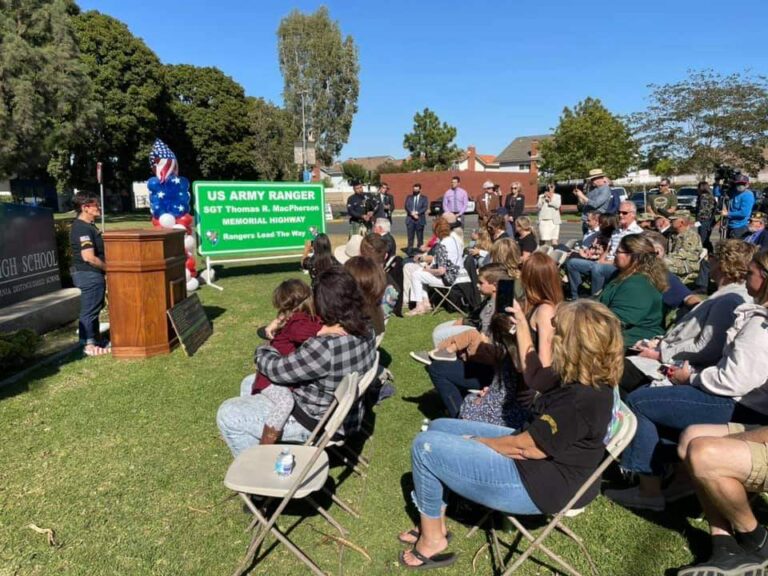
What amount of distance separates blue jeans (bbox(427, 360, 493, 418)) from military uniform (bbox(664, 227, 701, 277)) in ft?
16.5

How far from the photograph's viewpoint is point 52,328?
722cm

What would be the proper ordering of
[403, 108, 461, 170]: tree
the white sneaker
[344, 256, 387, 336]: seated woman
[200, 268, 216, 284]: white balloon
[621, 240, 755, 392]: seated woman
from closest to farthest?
1. [621, 240, 755, 392]: seated woman
2. the white sneaker
3. [344, 256, 387, 336]: seated woman
4. [200, 268, 216, 284]: white balloon
5. [403, 108, 461, 170]: tree

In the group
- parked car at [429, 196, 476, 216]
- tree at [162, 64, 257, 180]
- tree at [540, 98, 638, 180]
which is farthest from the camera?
tree at [162, 64, 257, 180]

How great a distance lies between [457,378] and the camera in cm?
404

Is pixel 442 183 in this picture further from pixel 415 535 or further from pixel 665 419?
pixel 415 535

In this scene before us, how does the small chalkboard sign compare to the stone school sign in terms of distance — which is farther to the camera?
the stone school sign

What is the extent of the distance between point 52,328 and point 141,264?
2.47 m

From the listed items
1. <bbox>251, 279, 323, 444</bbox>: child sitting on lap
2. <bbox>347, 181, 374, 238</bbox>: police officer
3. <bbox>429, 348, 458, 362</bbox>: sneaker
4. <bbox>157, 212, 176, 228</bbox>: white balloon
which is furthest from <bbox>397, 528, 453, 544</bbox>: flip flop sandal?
<bbox>347, 181, 374, 238</bbox>: police officer

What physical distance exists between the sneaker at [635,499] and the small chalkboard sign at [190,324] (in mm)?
4583

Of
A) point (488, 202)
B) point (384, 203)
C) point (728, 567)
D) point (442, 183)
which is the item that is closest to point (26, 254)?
point (728, 567)

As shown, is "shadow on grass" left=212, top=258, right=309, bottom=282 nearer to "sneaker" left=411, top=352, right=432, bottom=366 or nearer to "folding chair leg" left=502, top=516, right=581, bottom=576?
"sneaker" left=411, top=352, right=432, bottom=366

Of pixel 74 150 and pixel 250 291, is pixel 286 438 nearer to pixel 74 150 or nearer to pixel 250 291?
pixel 250 291

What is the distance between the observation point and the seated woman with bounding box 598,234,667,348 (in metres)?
4.28

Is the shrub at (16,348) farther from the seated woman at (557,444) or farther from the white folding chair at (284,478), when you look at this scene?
the seated woman at (557,444)
